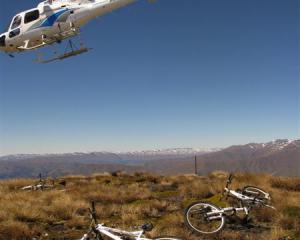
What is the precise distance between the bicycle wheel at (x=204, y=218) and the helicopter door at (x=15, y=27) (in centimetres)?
2367

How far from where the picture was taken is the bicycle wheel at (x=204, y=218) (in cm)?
1159

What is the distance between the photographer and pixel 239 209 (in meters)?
12.1

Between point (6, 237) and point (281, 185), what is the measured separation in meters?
16.0

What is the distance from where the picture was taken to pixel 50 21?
29.2 meters

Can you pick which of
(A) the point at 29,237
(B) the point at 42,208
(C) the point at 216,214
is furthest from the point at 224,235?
(B) the point at 42,208

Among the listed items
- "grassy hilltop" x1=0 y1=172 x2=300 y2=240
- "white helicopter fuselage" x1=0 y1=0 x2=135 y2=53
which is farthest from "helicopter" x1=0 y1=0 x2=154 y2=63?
"grassy hilltop" x1=0 y1=172 x2=300 y2=240

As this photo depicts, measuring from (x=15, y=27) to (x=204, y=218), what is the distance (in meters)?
24.8

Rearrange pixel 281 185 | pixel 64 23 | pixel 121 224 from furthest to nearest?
pixel 64 23
pixel 281 185
pixel 121 224

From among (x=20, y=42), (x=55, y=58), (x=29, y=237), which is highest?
(x=20, y=42)

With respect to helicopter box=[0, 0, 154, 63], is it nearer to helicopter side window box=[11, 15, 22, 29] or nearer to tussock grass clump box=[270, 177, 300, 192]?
helicopter side window box=[11, 15, 22, 29]

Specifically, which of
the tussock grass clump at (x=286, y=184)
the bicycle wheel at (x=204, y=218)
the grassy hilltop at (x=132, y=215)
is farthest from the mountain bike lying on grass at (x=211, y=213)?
the tussock grass clump at (x=286, y=184)

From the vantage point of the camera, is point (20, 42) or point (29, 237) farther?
point (20, 42)

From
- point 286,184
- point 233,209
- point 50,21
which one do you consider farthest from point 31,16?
point 233,209

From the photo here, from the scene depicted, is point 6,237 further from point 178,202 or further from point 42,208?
point 178,202
